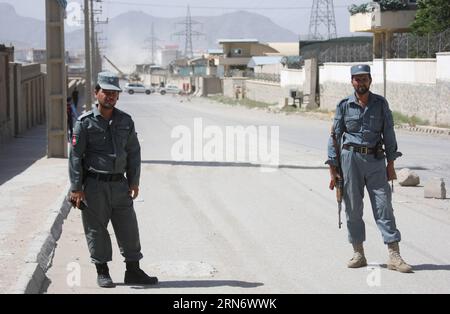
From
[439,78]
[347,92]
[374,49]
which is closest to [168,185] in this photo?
[439,78]

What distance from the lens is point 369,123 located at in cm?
816

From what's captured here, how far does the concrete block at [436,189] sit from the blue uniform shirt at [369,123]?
5447 millimetres

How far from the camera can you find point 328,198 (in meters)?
13.4

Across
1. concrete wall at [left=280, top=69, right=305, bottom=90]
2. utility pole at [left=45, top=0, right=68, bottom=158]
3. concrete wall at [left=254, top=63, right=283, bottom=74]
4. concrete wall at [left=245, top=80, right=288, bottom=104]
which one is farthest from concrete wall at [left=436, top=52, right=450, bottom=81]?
concrete wall at [left=254, top=63, right=283, bottom=74]

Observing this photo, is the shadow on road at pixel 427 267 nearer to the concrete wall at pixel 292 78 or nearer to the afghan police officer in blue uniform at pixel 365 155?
the afghan police officer in blue uniform at pixel 365 155

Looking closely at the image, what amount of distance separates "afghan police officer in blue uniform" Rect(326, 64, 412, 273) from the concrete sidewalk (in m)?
3.00

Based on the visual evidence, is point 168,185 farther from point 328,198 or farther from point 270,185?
point 328,198

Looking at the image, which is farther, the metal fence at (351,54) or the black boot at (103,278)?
the metal fence at (351,54)

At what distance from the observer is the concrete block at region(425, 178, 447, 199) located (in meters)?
13.4

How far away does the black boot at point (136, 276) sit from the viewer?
7.55m

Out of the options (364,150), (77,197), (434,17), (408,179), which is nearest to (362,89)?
(364,150)

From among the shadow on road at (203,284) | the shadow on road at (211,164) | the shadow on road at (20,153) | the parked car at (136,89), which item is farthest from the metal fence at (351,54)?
the parked car at (136,89)

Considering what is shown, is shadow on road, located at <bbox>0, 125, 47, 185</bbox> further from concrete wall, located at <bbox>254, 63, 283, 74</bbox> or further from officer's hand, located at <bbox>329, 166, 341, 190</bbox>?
concrete wall, located at <bbox>254, 63, 283, 74</bbox>

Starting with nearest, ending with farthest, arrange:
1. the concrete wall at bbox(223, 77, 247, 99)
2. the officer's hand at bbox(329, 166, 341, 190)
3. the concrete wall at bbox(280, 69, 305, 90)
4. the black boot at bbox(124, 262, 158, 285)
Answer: the black boot at bbox(124, 262, 158, 285)
the officer's hand at bbox(329, 166, 341, 190)
the concrete wall at bbox(280, 69, 305, 90)
the concrete wall at bbox(223, 77, 247, 99)
